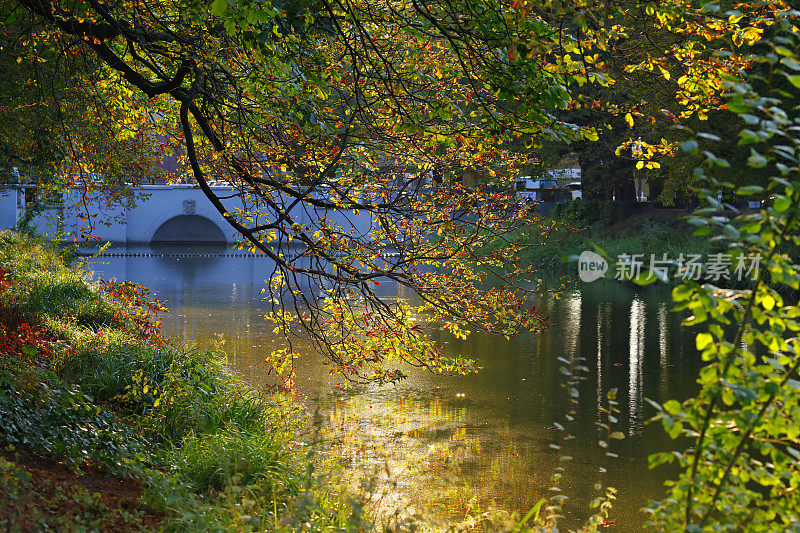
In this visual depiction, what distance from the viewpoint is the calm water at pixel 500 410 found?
6578mm

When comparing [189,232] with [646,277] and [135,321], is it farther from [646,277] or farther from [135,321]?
[646,277]

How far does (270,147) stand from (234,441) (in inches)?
90.9

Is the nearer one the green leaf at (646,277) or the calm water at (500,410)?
the green leaf at (646,277)

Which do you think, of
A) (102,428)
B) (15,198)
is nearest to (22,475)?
(102,428)

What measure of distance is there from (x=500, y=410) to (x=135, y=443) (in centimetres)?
458

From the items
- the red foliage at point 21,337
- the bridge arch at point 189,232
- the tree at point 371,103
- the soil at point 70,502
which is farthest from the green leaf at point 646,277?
the bridge arch at point 189,232

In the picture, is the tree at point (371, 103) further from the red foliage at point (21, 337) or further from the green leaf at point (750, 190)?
the red foliage at point (21, 337)

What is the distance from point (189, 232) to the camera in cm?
5028

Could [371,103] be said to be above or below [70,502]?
above

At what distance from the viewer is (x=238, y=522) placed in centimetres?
415

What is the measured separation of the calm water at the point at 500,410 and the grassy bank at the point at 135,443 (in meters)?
0.73

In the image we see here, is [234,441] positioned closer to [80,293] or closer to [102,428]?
[102,428]

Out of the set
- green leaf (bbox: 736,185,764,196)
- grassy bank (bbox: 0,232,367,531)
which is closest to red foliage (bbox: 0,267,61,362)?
grassy bank (bbox: 0,232,367,531)

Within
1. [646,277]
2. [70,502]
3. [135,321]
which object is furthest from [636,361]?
[646,277]
